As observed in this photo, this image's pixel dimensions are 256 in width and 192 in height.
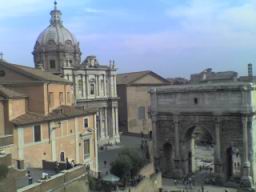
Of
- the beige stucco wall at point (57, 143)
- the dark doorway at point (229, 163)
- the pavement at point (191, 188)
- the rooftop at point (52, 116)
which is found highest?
the rooftop at point (52, 116)

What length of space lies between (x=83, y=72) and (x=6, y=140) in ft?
105

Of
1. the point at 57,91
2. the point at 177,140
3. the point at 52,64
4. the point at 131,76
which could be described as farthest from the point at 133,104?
the point at 57,91

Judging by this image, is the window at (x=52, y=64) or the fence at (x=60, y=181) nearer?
the fence at (x=60, y=181)

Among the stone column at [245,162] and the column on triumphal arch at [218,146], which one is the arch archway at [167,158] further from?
the stone column at [245,162]

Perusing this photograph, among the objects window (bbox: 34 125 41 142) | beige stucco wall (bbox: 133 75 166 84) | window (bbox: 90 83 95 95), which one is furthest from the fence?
Answer: beige stucco wall (bbox: 133 75 166 84)

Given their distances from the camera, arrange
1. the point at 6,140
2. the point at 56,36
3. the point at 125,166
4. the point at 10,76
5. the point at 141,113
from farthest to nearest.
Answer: the point at 141,113 < the point at 56,36 < the point at 125,166 < the point at 10,76 < the point at 6,140

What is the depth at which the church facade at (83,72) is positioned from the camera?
5875 cm

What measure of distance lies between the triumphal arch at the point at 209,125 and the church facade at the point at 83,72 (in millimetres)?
13172

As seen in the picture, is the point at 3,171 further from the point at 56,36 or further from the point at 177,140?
the point at 56,36

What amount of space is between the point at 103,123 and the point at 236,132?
75.6 feet

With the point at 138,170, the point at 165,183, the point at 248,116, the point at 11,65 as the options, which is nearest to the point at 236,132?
the point at 248,116

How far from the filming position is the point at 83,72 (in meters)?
59.0

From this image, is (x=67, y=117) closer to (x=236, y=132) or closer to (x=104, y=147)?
(x=236, y=132)

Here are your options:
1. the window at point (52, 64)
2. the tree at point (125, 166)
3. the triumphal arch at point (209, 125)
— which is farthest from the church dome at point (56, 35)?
the tree at point (125, 166)
